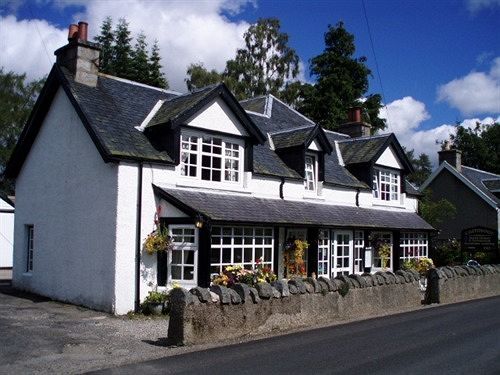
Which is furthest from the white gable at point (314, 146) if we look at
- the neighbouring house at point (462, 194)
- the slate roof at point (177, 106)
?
the neighbouring house at point (462, 194)

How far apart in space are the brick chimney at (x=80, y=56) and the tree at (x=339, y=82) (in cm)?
2722

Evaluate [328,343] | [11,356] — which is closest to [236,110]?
[328,343]

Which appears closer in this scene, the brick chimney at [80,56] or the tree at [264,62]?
the brick chimney at [80,56]

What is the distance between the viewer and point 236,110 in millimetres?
17406

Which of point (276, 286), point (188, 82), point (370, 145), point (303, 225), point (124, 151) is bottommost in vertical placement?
point (276, 286)

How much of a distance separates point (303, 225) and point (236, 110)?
14.4ft

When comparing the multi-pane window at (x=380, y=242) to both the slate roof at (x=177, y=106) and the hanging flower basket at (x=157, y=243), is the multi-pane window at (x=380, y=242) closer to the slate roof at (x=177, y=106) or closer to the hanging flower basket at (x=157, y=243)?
the slate roof at (x=177, y=106)

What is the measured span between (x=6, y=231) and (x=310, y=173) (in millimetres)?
16916

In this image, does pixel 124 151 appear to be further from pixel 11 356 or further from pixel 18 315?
pixel 11 356

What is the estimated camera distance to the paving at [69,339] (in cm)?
873

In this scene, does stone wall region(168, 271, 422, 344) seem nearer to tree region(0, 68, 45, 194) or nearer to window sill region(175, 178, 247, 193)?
window sill region(175, 178, 247, 193)

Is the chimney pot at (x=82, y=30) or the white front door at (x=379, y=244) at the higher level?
the chimney pot at (x=82, y=30)

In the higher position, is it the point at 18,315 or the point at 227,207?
the point at 227,207

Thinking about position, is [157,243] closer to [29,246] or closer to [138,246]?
[138,246]
